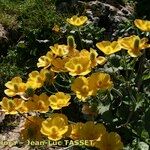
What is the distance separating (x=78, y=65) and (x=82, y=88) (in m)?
0.19

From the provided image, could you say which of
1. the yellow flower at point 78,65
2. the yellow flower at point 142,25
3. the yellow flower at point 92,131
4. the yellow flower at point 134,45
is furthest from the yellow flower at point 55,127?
the yellow flower at point 142,25

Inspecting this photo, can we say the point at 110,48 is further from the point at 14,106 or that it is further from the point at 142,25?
the point at 14,106

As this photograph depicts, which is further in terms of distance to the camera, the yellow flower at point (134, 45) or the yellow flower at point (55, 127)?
the yellow flower at point (134, 45)

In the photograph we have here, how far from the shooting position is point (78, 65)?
11.5 ft

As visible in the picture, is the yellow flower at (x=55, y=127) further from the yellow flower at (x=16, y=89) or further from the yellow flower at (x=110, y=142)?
the yellow flower at (x=16, y=89)

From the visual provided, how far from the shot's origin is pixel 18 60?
5496 millimetres

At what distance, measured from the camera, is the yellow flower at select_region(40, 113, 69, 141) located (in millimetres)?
3270

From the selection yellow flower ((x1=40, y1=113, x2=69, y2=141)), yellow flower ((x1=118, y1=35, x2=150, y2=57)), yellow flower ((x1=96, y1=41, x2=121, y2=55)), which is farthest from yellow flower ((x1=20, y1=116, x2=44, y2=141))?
yellow flower ((x1=118, y1=35, x2=150, y2=57))

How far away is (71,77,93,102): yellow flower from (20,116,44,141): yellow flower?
13.4 inches

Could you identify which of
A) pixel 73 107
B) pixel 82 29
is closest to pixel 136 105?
pixel 73 107

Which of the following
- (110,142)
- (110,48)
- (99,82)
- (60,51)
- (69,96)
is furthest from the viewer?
(60,51)

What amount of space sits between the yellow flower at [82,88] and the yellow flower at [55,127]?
0.19 metres

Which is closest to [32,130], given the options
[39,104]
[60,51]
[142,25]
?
[39,104]

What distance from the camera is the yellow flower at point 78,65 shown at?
351 centimetres
